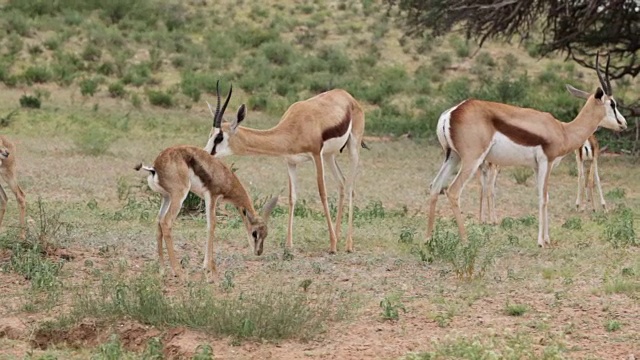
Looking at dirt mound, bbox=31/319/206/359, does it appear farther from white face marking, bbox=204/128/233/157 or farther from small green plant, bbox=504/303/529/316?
white face marking, bbox=204/128/233/157

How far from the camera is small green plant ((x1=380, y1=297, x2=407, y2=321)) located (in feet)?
23.3

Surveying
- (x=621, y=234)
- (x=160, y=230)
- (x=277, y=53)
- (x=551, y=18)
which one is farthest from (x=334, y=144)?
(x=277, y=53)

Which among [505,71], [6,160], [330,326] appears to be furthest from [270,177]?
[505,71]

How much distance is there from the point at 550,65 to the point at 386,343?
26797 millimetres

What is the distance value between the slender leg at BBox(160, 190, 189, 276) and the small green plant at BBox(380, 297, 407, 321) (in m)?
1.82

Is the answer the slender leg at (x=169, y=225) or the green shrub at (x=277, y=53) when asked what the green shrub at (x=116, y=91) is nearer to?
the green shrub at (x=277, y=53)

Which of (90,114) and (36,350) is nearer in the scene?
(36,350)

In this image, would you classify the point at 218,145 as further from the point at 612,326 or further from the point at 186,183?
the point at 612,326

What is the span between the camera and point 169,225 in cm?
843

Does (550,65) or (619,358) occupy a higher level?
(619,358)

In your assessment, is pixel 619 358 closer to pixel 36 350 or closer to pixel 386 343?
pixel 386 343

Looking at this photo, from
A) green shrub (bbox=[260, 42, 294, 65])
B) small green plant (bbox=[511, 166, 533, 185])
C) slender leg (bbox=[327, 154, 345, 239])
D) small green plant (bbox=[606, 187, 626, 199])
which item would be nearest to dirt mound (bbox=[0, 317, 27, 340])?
slender leg (bbox=[327, 154, 345, 239])

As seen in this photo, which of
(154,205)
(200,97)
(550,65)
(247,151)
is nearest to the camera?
(247,151)

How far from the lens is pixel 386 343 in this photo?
663 centimetres
